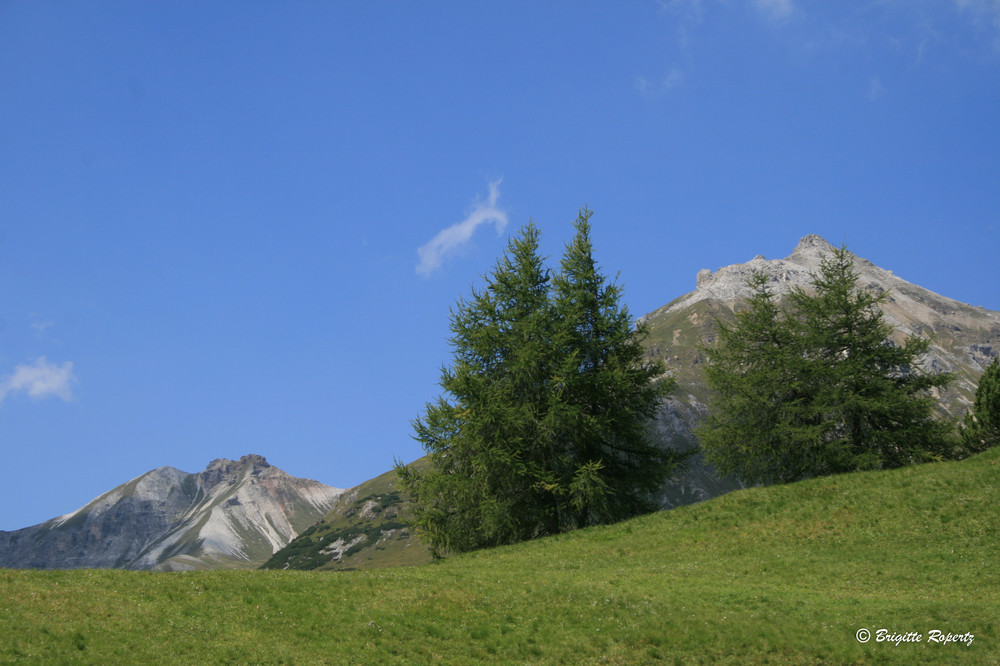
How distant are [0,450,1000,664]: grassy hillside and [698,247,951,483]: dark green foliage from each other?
31.9 ft

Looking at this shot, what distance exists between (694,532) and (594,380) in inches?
364

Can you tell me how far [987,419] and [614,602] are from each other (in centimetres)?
5300

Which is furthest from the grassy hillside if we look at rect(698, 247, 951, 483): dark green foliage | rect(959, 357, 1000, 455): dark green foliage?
rect(959, 357, 1000, 455): dark green foliage

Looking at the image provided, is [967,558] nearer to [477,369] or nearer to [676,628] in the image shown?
[676,628]

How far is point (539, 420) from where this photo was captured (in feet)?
125

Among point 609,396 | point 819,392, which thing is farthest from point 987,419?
point 609,396

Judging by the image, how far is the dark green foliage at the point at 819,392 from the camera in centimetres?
4300

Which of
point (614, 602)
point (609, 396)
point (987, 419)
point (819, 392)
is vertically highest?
point (609, 396)

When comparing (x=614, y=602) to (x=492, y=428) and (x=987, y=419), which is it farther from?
(x=987, y=419)

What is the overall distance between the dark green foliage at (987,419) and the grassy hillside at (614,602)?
1283 inches

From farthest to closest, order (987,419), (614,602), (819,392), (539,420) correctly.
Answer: (987,419)
(819,392)
(539,420)
(614,602)

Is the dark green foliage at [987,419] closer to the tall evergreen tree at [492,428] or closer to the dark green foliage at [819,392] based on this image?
the dark green foliage at [819,392]

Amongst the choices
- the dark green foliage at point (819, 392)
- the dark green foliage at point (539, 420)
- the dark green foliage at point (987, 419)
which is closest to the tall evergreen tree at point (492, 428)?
the dark green foliage at point (539, 420)

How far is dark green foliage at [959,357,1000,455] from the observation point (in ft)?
201
